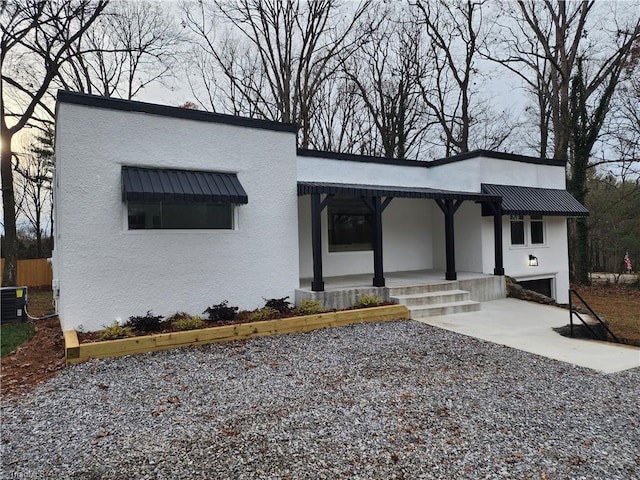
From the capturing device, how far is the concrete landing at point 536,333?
217 inches

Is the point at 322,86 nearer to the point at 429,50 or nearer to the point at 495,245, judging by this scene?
the point at 429,50

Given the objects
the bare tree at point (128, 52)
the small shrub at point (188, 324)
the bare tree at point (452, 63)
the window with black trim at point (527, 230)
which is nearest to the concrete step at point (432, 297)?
the window with black trim at point (527, 230)

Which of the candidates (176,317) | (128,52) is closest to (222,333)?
(176,317)

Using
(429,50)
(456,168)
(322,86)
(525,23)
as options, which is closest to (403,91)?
(429,50)

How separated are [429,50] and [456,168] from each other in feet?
40.5

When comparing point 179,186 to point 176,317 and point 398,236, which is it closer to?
point 176,317

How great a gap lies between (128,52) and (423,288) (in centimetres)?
1614

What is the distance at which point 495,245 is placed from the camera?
35.2 ft

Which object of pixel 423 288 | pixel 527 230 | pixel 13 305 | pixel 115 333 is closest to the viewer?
pixel 115 333

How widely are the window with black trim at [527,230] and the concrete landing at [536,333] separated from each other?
8.80ft

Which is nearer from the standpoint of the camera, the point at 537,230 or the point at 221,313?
the point at 221,313

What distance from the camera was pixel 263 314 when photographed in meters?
7.10

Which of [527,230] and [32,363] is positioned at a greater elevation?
[527,230]

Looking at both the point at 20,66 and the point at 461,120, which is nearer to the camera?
the point at 20,66
